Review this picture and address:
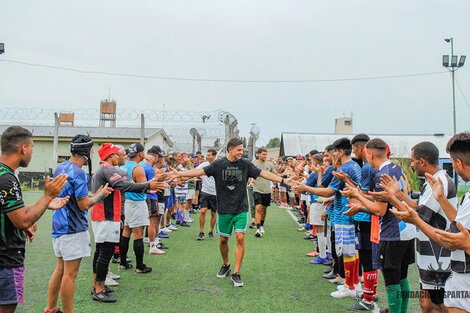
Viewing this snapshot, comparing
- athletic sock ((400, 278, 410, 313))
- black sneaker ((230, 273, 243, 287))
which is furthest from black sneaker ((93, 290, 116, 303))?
athletic sock ((400, 278, 410, 313))

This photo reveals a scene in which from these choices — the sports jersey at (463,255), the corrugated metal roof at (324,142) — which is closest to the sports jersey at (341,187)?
the sports jersey at (463,255)

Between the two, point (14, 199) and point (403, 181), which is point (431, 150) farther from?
point (14, 199)

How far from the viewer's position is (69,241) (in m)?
4.14

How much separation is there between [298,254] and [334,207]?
2.70m

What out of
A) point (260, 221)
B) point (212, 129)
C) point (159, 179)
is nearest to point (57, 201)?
point (159, 179)

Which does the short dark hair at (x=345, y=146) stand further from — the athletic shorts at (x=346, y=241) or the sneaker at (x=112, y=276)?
the sneaker at (x=112, y=276)

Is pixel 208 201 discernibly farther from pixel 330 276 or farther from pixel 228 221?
pixel 330 276

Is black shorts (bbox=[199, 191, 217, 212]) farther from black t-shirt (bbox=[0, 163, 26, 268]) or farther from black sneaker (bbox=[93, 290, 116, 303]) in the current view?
black t-shirt (bbox=[0, 163, 26, 268])

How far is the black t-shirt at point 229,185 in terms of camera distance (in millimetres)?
6113

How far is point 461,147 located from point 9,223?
135 inches

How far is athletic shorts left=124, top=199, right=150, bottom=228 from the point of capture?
20.9 feet

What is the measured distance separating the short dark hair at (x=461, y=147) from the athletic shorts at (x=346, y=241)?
2.76 meters

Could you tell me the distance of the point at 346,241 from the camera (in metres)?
5.21

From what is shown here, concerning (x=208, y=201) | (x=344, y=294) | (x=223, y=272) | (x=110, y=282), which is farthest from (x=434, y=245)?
(x=208, y=201)
